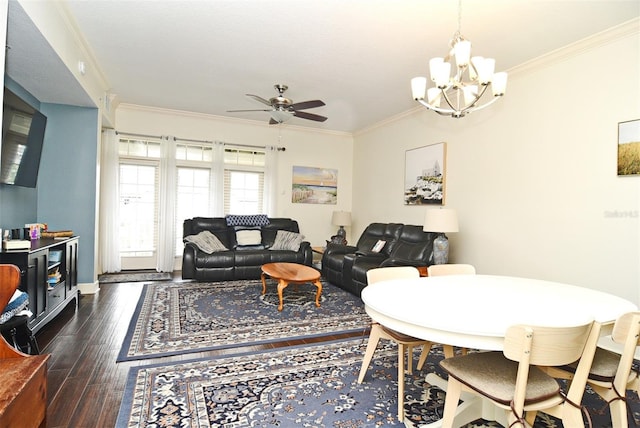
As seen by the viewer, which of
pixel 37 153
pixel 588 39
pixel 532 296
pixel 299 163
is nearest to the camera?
pixel 532 296

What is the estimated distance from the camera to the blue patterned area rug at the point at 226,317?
2.79 meters

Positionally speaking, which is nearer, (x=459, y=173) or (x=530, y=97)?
(x=530, y=97)

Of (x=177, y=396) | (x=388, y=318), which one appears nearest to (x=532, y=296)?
(x=388, y=318)

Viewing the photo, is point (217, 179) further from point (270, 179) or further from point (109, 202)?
point (109, 202)

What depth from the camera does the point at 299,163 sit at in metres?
6.68

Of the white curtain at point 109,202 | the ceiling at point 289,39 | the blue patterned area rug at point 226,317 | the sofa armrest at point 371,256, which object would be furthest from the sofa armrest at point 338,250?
the white curtain at point 109,202

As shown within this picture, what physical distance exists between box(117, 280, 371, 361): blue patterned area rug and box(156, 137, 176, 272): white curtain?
1.00 m

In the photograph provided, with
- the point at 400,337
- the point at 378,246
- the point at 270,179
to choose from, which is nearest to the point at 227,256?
the point at 270,179

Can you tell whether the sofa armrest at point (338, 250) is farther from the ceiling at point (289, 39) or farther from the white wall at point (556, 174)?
the ceiling at point (289, 39)

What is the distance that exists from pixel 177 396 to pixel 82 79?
11.0 feet

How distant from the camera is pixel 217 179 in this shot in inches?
234

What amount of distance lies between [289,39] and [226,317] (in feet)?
→ 9.31

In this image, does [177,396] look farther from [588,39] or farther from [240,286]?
[588,39]

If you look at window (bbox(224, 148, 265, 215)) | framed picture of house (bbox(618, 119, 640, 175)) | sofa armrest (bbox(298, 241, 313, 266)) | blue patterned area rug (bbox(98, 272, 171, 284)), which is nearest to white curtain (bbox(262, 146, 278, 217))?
window (bbox(224, 148, 265, 215))
